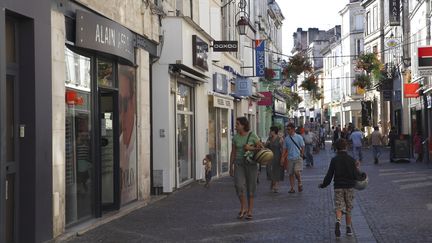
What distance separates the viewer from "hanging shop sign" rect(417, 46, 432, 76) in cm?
1785

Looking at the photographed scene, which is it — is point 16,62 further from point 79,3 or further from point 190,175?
point 190,175

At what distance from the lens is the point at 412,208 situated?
38.5 ft

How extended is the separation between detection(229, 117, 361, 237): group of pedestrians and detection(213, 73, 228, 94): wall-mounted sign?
4.54 meters

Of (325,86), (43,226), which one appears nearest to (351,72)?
(325,86)

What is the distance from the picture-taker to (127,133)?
12672 millimetres

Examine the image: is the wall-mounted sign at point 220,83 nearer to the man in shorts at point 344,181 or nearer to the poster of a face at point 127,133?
the poster of a face at point 127,133

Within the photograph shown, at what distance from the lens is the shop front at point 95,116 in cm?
932

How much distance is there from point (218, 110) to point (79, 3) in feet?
41.0

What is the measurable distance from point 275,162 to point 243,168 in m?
5.01

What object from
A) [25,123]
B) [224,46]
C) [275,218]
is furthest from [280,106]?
[25,123]

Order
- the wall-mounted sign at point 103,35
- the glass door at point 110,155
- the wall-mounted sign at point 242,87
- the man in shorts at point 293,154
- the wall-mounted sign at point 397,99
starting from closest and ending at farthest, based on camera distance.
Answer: the wall-mounted sign at point 103,35 < the glass door at point 110,155 < the man in shorts at point 293,154 < the wall-mounted sign at point 242,87 < the wall-mounted sign at point 397,99

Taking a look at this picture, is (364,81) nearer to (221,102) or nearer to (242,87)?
(242,87)

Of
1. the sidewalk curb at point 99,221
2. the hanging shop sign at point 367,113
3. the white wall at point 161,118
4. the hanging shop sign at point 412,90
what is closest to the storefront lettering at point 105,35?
the sidewalk curb at point 99,221

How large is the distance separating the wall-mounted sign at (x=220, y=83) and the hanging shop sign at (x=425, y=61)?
20.5 feet
